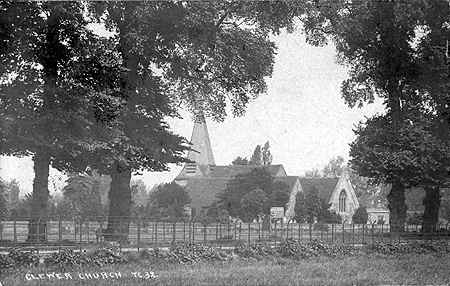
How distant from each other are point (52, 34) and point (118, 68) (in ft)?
9.03

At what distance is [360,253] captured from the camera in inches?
1053

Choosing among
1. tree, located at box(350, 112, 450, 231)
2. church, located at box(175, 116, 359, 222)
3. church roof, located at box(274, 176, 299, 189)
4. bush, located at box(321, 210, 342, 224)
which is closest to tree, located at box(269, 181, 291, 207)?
bush, located at box(321, 210, 342, 224)

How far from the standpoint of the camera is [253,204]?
54.0 metres

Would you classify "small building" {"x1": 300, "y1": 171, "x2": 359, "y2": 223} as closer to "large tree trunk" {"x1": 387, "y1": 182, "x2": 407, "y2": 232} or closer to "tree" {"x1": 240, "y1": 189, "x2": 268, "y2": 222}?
"tree" {"x1": 240, "y1": 189, "x2": 268, "y2": 222}

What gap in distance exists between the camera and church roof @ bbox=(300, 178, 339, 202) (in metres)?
70.2

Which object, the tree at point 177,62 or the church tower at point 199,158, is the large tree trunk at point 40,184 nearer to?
the tree at point 177,62

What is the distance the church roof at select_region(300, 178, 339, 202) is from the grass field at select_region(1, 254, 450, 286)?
150ft

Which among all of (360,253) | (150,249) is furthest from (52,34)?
(360,253)

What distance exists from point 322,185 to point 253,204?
788 inches

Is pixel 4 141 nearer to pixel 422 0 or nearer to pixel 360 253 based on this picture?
pixel 360 253

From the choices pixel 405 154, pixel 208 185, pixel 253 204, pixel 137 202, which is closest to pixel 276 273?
pixel 405 154

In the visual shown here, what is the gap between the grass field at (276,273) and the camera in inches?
605

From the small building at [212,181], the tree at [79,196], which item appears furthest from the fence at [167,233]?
the small building at [212,181]

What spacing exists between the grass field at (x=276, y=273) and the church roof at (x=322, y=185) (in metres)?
45.8
